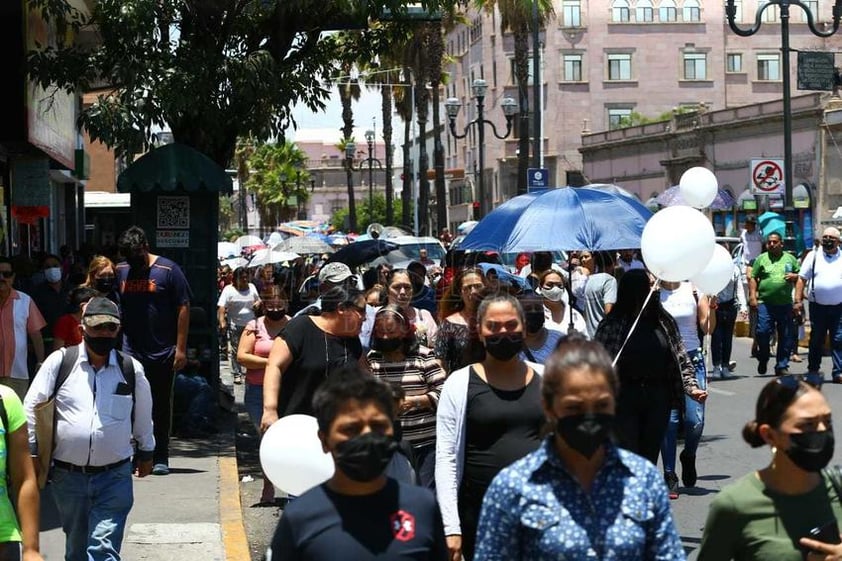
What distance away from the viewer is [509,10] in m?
43.1

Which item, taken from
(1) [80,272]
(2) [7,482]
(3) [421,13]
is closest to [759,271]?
(3) [421,13]

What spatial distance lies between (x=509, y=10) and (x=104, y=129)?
99.0ft

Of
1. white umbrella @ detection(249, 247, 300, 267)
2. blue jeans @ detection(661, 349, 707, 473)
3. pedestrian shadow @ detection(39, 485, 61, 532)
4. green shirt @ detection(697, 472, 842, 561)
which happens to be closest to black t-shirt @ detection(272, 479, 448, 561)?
green shirt @ detection(697, 472, 842, 561)

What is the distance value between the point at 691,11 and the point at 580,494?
78667 millimetres

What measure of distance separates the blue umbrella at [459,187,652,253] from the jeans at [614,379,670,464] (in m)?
2.49

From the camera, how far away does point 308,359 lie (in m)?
7.99

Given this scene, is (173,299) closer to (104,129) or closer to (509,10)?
(104,129)

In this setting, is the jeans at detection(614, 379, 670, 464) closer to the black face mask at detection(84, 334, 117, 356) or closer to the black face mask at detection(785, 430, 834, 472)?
the black face mask at detection(84, 334, 117, 356)

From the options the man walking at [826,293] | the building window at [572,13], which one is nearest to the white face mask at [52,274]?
the man walking at [826,293]

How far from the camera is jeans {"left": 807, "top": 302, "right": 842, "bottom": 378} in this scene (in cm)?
1700

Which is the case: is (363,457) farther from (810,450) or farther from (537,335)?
(537,335)

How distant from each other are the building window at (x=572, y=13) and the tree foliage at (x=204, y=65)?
65.0 metres

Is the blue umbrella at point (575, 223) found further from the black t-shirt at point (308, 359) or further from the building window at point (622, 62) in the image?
the building window at point (622, 62)

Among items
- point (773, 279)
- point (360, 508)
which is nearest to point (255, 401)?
point (360, 508)
